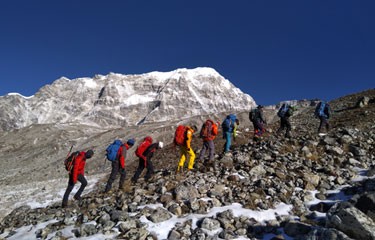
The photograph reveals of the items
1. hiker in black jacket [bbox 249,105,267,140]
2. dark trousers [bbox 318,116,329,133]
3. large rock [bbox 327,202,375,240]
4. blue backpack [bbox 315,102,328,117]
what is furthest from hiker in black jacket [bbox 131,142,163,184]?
dark trousers [bbox 318,116,329,133]

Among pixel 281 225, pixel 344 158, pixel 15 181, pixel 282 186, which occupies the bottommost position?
pixel 15 181

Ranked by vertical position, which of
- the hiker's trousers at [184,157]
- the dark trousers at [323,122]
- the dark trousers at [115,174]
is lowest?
the dark trousers at [115,174]

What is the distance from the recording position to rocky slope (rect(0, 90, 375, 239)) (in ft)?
28.5

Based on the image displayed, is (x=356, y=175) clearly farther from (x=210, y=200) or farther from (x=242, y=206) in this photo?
(x=210, y=200)

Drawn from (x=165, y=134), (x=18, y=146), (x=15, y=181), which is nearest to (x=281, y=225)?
(x=15, y=181)

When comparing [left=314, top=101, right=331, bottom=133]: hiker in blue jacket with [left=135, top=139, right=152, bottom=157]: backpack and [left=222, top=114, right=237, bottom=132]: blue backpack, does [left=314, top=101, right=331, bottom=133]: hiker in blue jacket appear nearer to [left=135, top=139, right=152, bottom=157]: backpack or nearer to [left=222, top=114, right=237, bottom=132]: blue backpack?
[left=222, top=114, right=237, bottom=132]: blue backpack

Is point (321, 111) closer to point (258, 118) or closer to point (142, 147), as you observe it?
point (258, 118)

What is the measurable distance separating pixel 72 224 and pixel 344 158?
1155 centimetres

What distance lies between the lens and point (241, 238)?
8.94 m

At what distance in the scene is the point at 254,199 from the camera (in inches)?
426

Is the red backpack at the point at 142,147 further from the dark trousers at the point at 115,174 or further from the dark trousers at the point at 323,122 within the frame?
the dark trousers at the point at 323,122

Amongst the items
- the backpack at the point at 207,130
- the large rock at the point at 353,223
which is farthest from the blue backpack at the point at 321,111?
the large rock at the point at 353,223

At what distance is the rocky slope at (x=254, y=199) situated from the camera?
28.5 ft

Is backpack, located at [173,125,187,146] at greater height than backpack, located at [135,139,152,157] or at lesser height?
greater
